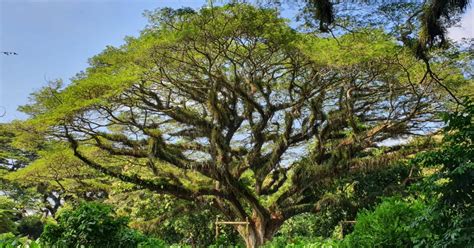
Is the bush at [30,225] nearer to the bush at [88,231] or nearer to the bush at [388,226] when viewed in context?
the bush at [88,231]

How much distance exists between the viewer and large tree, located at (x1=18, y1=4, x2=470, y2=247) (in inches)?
365

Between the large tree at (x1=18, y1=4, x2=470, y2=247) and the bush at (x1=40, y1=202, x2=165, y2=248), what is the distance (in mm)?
4678

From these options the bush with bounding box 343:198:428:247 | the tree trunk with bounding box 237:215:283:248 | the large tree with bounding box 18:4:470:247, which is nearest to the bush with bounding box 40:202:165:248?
the bush with bounding box 343:198:428:247

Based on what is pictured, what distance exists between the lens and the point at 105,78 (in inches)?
361

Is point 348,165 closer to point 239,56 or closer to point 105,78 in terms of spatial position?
point 239,56

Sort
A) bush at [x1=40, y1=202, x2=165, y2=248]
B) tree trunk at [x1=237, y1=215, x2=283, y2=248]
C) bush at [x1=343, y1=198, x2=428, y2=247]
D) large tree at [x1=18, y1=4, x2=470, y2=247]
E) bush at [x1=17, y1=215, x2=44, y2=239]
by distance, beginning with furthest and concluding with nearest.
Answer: bush at [x1=17, y1=215, x2=44, y2=239]
tree trunk at [x1=237, y1=215, x2=283, y2=248]
large tree at [x1=18, y1=4, x2=470, y2=247]
bush at [x1=40, y1=202, x2=165, y2=248]
bush at [x1=343, y1=198, x2=428, y2=247]

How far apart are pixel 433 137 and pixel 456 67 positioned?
192cm

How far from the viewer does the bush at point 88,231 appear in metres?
4.56

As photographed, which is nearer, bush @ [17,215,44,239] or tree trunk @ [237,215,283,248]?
tree trunk @ [237,215,283,248]

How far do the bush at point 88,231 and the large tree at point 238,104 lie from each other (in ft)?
15.3

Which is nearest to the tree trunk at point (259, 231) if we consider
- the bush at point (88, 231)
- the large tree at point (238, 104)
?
the large tree at point (238, 104)

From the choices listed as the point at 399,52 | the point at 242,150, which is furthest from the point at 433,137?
the point at 242,150

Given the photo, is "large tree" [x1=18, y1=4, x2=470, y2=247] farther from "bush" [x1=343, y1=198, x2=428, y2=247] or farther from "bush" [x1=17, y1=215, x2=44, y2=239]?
"bush" [x1=17, y1=215, x2=44, y2=239]

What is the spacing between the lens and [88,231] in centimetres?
455
